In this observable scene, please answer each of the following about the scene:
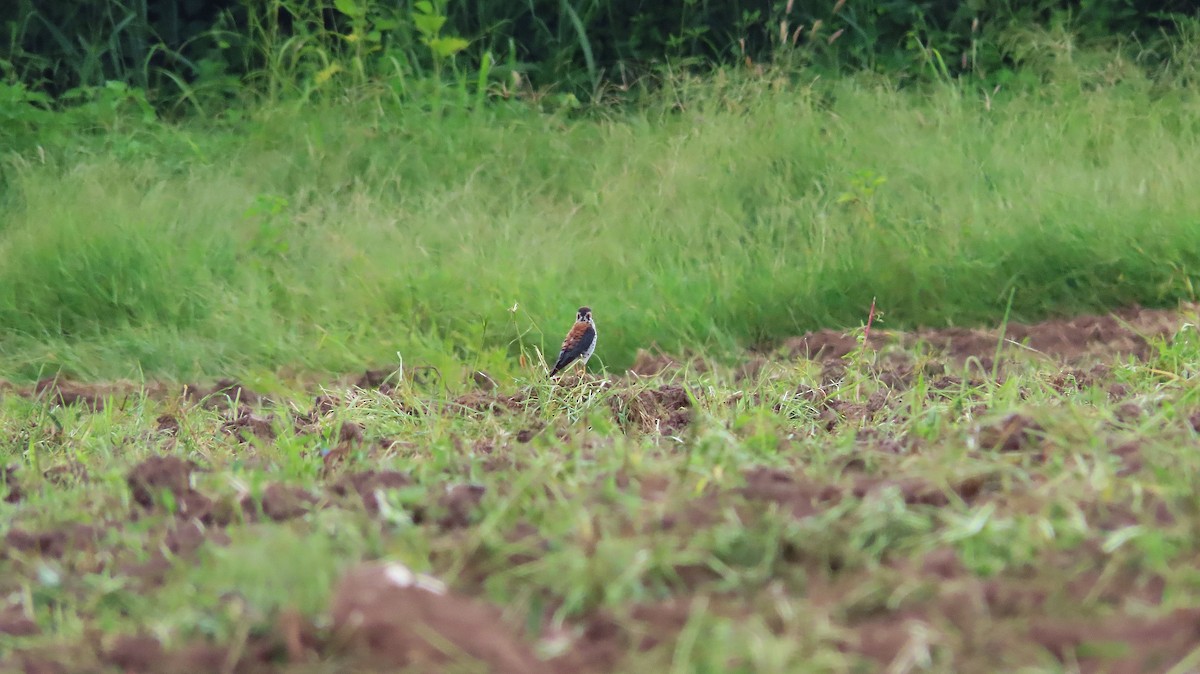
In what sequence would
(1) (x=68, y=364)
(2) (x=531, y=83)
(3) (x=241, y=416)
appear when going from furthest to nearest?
1. (2) (x=531, y=83)
2. (1) (x=68, y=364)
3. (3) (x=241, y=416)

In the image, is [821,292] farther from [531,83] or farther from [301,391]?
[531,83]

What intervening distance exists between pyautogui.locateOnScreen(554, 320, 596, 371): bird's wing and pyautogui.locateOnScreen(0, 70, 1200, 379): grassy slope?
0.80 feet

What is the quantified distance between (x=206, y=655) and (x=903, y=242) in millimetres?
4580

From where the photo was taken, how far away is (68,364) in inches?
215

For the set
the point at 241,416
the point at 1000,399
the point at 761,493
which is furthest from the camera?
the point at 241,416

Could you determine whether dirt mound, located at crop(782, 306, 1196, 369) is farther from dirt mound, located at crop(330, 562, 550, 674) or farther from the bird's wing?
dirt mound, located at crop(330, 562, 550, 674)

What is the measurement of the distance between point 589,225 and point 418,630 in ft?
15.8

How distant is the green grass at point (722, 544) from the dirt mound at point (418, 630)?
42 millimetres

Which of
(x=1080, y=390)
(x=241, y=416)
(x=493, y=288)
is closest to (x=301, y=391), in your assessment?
(x=241, y=416)

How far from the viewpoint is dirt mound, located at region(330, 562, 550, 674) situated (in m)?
1.79

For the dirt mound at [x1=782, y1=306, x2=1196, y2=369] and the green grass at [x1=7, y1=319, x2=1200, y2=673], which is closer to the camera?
the green grass at [x1=7, y1=319, x2=1200, y2=673]

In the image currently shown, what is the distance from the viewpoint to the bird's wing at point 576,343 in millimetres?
4695

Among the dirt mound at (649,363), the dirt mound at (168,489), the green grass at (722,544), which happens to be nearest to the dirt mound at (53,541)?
the green grass at (722,544)

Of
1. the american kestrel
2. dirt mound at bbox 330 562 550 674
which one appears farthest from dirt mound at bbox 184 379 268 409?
dirt mound at bbox 330 562 550 674
